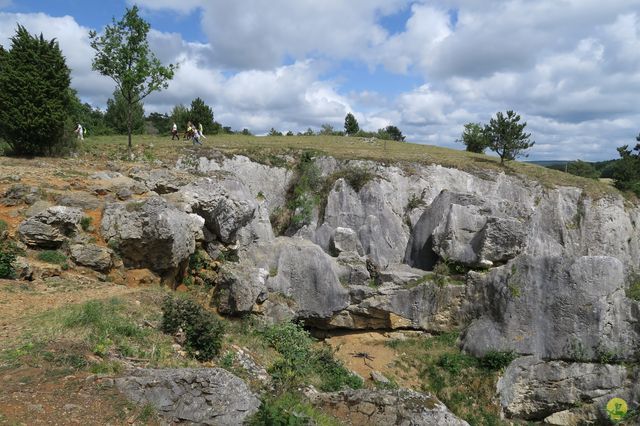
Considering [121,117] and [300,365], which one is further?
[121,117]

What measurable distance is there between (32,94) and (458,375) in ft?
70.0

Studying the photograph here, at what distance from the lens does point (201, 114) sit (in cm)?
4350

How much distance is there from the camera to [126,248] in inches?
539

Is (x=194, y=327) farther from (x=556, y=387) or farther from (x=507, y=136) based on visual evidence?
(x=507, y=136)

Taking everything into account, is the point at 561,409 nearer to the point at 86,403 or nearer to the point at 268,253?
the point at 268,253

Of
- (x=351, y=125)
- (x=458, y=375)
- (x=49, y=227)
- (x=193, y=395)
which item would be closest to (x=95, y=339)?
(x=193, y=395)

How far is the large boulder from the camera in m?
16.0

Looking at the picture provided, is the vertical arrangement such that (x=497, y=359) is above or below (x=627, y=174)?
below

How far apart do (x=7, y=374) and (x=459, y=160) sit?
3185 cm

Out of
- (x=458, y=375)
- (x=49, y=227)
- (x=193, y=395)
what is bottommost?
(x=458, y=375)

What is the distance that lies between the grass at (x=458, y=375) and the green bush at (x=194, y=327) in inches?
402

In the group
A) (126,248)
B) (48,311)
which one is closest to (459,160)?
(126,248)

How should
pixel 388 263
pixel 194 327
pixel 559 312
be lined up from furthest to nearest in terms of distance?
pixel 388 263, pixel 559 312, pixel 194 327

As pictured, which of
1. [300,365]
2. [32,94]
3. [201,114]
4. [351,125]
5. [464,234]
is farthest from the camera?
[351,125]
